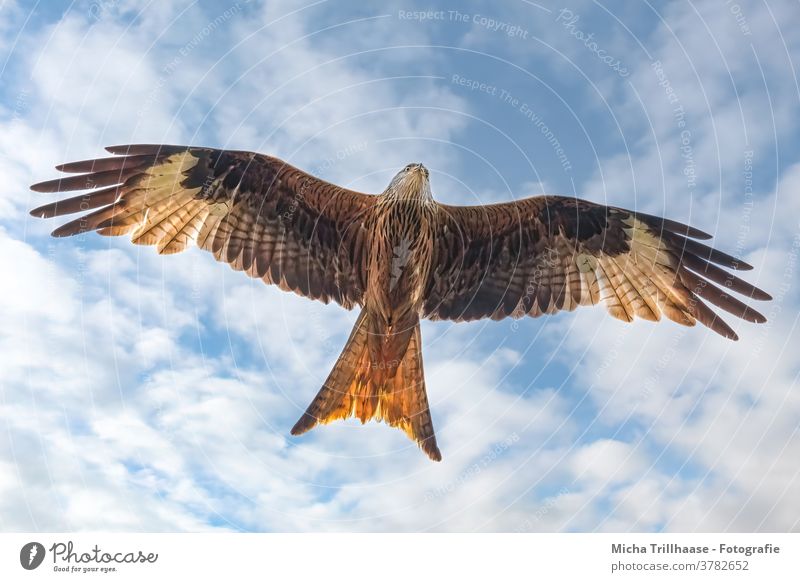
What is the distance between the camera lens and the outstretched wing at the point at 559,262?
7.74 meters

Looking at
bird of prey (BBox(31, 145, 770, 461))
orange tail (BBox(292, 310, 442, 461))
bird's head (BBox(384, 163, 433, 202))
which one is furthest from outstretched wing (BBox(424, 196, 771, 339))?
orange tail (BBox(292, 310, 442, 461))

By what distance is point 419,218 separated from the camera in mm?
7574

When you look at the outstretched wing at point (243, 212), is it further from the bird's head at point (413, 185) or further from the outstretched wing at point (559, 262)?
the outstretched wing at point (559, 262)

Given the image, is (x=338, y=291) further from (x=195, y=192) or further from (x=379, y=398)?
(x=195, y=192)

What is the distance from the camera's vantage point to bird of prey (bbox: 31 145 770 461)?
23.9ft

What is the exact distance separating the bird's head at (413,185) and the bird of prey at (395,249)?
0.7 inches

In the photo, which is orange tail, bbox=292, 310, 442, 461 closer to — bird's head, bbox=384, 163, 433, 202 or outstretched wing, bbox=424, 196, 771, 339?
outstretched wing, bbox=424, 196, 771, 339

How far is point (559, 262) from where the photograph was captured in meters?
8.16

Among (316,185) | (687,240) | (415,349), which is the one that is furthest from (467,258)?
(687,240)

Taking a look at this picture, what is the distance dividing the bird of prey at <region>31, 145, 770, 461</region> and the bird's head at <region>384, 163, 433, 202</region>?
0.02 meters

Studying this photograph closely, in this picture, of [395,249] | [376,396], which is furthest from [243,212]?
[376,396]

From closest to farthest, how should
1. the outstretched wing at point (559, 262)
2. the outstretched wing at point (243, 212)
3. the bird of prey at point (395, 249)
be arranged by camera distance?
the bird of prey at point (395, 249) < the outstretched wing at point (243, 212) < the outstretched wing at point (559, 262)

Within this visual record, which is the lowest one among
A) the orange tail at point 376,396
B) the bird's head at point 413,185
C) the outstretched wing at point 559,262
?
the orange tail at point 376,396

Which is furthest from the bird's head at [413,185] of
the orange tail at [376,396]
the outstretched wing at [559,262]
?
the orange tail at [376,396]
